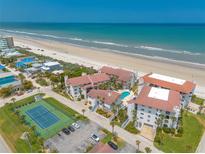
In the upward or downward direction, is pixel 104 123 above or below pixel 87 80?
below

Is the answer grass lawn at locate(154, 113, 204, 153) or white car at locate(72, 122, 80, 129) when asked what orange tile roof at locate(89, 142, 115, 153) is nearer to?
white car at locate(72, 122, 80, 129)

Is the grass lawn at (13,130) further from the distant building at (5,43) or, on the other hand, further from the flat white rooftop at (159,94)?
the distant building at (5,43)

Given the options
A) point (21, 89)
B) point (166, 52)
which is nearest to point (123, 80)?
point (21, 89)

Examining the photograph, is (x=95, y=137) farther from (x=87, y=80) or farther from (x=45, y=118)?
(x=87, y=80)

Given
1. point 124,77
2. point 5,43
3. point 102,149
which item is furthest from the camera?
point 5,43

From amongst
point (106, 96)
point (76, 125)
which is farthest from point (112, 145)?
point (106, 96)

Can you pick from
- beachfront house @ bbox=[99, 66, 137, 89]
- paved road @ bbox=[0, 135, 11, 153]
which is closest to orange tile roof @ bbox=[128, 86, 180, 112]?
beachfront house @ bbox=[99, 66, 137, 89]

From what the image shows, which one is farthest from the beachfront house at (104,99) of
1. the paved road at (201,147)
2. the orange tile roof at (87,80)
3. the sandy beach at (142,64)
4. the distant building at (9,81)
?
the sandy beach at (142,64)

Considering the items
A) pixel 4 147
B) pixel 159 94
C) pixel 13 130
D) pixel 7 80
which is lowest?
pixel 4 147
